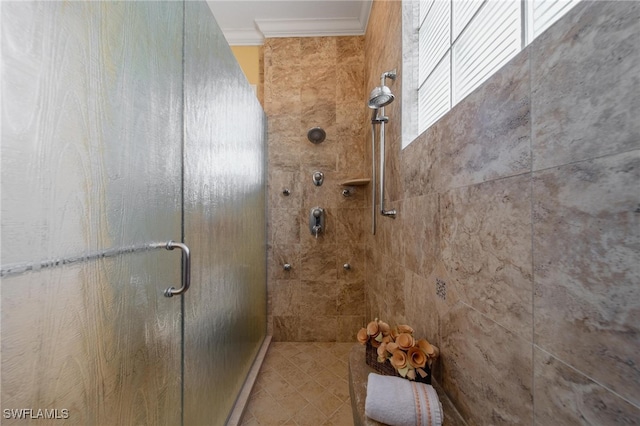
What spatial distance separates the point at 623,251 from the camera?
1.10 ft

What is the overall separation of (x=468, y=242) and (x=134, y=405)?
1027 mm

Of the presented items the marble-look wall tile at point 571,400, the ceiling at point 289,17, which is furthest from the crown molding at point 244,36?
the marble-look wall tile at point 571,400

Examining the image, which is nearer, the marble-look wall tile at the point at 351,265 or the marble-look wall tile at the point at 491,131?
the marble-look wall tile at the point at 491,131

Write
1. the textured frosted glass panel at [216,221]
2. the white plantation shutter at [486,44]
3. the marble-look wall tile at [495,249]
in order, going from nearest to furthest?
the marble-look wall tile at [495,249] < the white plantation shutter at [486,44] < the textured frosted glass panel at [216,221]

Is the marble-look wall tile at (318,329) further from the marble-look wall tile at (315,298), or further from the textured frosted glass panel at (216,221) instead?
the textured frosted glass panel at (216,221)

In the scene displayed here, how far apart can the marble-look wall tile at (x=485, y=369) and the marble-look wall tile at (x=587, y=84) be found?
41cm

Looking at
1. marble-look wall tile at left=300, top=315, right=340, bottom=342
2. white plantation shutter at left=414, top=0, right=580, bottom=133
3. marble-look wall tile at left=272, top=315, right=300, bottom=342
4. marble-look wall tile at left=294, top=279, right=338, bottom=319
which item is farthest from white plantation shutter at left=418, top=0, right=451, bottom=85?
marble-look wall tile at left=272, top=315, right=300, bottom=342

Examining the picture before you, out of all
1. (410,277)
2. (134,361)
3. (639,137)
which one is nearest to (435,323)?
(410,277)

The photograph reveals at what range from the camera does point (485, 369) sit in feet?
2.00

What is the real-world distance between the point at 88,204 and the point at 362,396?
99 centimetres

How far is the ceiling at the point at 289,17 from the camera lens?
78.5 inches

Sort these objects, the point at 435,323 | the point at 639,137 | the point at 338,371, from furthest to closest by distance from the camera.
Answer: the point at 338,371, the point at 435,323, the point at 639,137

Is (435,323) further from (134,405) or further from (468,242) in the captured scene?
(134,405)

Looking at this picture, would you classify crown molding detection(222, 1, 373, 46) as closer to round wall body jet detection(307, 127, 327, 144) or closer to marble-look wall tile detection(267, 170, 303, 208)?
round wall body jet detection(307, 127, 327, 144)
